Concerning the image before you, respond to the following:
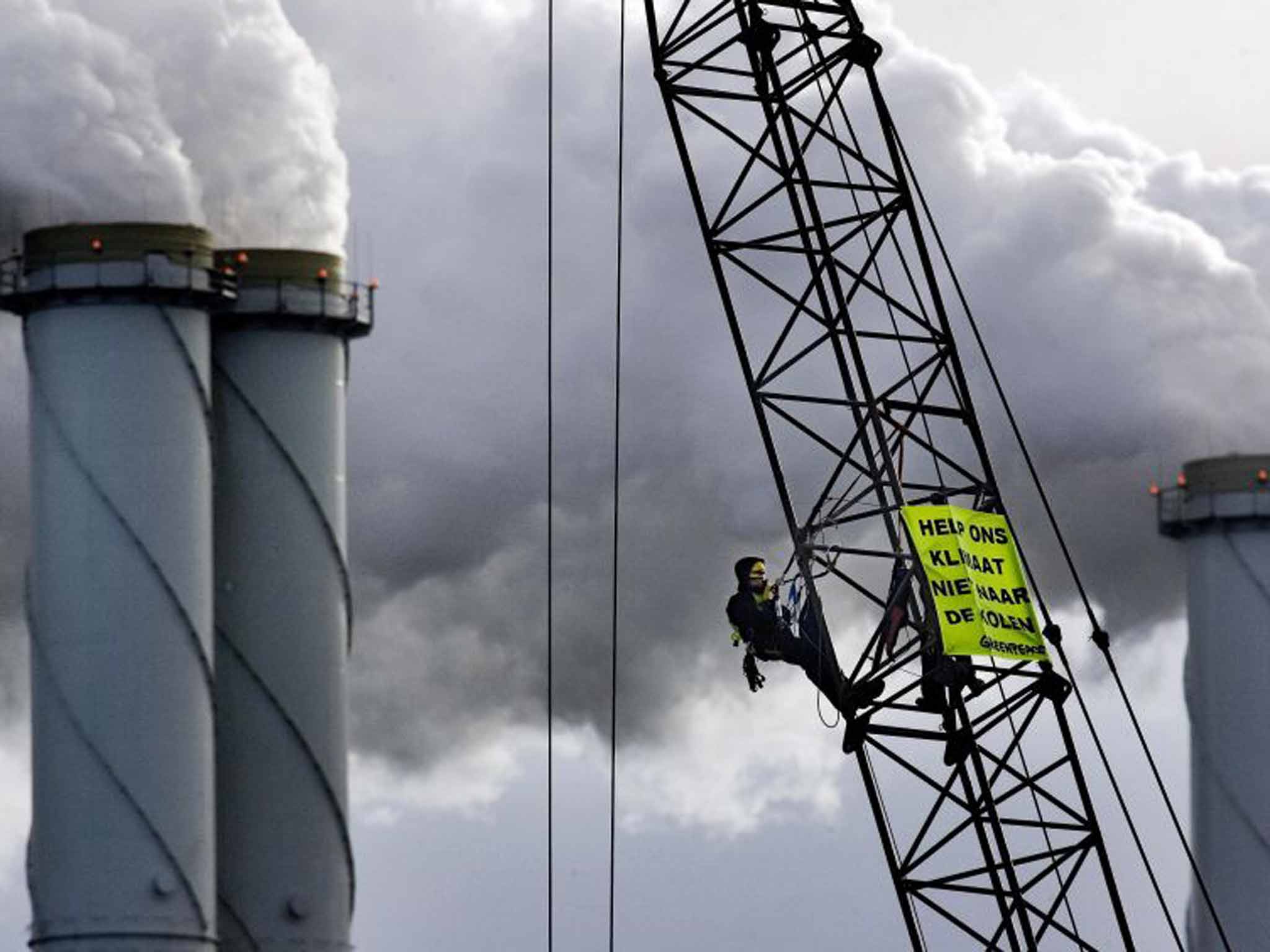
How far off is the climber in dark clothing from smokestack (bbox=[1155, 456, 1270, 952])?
47238mm

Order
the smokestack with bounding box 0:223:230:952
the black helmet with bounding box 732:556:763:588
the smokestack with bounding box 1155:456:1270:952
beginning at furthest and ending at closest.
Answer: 1. the smokestack with bounding box 1155:456:1270:952
2. the smokestack with bounding box 0:223:230:952
3. the black helmet with bounding box 732:556:763:588

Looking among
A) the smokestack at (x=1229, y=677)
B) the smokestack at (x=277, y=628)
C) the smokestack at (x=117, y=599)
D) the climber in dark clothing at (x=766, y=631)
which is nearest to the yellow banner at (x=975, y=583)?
the climber in dark clothing at (x=766, y=631)

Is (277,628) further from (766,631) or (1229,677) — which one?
(766,631)

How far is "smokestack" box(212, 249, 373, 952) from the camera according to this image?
102250 mm

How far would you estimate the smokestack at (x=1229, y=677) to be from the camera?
10881cm

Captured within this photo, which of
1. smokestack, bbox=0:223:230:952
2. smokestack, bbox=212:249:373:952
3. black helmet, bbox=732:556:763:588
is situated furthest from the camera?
smokestack, bbox=212:249:373:952

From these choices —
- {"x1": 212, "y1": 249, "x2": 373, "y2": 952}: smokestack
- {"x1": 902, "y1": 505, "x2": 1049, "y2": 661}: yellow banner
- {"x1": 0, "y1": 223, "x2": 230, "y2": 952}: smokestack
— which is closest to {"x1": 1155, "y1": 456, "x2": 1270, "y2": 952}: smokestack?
{"x1": 212, "y1": 249, "x2": 373, "y2": 952}: smokestack

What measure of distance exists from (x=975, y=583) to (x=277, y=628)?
4216 cm

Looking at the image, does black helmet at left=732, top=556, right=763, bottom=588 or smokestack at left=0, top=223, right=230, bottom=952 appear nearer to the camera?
black helmet at left=732, top=556, right=763, bottom=588

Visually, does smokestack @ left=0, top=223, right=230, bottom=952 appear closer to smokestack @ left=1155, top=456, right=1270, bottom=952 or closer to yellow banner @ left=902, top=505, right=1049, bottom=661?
smokestack @ left=1155, top=456, right=1270, bottom=952

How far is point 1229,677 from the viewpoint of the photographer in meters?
110

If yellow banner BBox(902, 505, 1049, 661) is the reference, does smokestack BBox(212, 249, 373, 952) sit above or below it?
above

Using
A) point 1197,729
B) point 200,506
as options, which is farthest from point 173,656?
point 1197,729

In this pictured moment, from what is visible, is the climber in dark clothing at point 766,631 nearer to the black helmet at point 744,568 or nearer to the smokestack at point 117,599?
the black helmet at point 744,568
